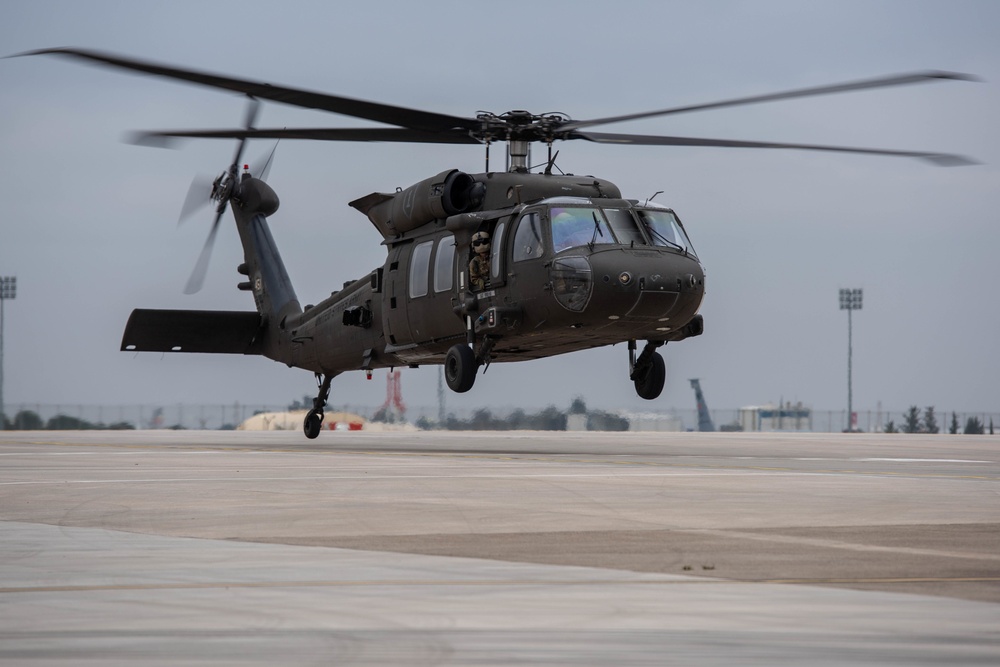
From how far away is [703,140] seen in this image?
22750 millimetres

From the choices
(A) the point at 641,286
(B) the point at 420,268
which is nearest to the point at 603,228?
(A) the point at 641,286

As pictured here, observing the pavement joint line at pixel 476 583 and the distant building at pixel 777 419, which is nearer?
the pavement joint line at pixel 476 583

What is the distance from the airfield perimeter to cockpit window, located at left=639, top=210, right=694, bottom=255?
7.59m

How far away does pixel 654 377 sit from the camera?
23875 mm

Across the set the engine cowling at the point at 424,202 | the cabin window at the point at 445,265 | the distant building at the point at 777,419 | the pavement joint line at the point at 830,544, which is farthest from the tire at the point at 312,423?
the distant building at the point at 777,419

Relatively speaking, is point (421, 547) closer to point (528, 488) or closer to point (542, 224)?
point (528, 488)

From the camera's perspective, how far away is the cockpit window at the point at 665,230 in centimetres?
2183

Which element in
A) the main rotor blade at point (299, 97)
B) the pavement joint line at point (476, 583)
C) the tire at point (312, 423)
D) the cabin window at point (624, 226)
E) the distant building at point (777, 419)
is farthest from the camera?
the distant building at point (777, 419)

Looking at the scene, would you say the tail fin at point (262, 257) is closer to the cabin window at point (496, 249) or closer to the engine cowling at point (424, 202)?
the engine cowling at point (424, 202)

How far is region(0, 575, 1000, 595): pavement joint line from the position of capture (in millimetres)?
6574

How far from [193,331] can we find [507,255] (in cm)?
1054

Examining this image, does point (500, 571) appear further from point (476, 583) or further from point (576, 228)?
point (576, 228)

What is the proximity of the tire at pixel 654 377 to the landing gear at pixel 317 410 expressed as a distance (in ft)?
27.7

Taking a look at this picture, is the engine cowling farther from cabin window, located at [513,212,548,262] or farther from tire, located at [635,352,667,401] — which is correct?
tire, located at [635,352,667,401]
